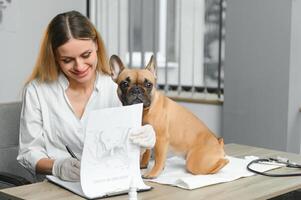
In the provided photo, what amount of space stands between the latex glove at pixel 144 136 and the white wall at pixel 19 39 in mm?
2032

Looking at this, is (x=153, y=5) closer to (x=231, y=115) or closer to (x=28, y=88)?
(x=231, y=115)

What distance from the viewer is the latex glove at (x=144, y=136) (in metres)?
1.45

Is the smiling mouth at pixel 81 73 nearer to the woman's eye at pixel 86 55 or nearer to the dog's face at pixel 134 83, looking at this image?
the woman's eye at pixel 86 55

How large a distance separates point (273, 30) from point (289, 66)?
23 cm

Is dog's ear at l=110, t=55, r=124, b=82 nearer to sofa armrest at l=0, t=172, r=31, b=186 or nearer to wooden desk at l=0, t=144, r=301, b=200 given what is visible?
wooden desk at l=0, t=144, r=301, b=200

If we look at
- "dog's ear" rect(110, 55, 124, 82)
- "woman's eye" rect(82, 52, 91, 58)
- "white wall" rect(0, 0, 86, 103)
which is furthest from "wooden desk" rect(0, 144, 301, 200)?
"white wall" rect(0, 0, 86, 103)

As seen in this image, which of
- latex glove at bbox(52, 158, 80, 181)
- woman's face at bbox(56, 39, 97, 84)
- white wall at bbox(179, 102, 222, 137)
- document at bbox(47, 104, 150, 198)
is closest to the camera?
document at bbox(47, 104, 150, 198)

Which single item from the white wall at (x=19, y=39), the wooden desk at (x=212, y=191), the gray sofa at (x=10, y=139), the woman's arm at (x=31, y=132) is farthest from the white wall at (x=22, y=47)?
the wooden desk at (x=212, y=191)

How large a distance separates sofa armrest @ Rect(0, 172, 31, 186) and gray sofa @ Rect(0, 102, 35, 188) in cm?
10

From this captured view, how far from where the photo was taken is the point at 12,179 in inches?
73.2

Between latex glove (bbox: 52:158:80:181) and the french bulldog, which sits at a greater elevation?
the french bulldog

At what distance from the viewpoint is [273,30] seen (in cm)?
294

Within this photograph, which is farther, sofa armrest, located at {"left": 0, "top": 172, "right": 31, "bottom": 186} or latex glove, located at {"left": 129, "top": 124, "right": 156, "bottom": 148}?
sofa armrest, located at {"left": 0, "top": 172, "right": 31, "bottom": 186}

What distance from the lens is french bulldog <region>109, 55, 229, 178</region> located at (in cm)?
158
